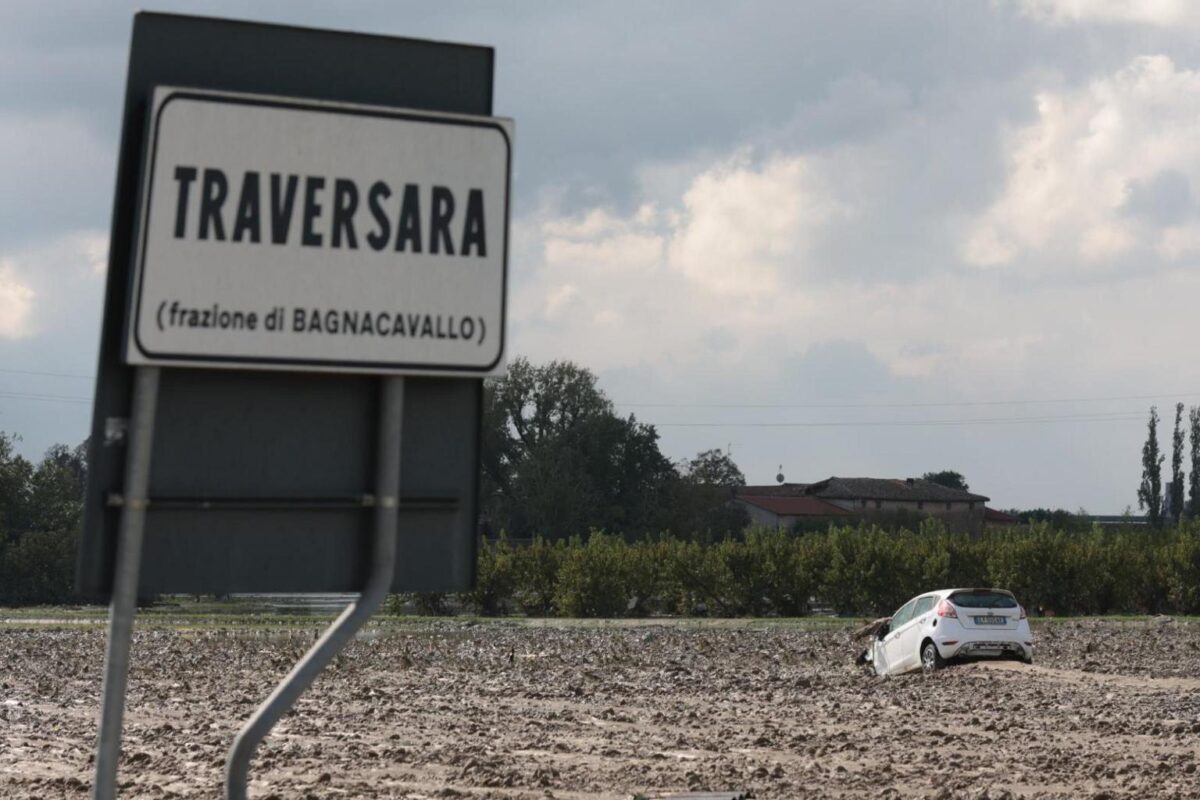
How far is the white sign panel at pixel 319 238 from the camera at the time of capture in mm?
3215

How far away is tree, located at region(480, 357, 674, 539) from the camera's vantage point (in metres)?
84.5

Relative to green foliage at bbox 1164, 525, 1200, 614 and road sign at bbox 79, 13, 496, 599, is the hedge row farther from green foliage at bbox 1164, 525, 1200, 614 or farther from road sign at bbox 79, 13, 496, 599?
road sign at bbox 79, 13, 496, 599

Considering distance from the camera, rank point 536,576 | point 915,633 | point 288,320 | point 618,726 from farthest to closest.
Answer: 1. point 536,576
2. point 915,633
3. point 618,726
4. point 288,320

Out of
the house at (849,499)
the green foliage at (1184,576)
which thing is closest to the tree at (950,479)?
the house at (849,499)

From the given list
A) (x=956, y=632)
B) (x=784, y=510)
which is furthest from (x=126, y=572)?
(x=784, y=510)

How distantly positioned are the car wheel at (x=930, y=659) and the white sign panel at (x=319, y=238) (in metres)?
21.8

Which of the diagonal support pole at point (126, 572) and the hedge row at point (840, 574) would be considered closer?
the diagonal support pole at point (126, 572)

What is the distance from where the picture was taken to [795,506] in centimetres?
11256

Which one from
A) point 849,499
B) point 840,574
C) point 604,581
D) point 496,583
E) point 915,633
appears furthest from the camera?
point 849,499

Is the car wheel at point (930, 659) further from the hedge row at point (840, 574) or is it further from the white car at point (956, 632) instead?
the hedge row at point (840, 574)

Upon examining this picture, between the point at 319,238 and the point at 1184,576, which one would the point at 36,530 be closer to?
the point at 1184,576

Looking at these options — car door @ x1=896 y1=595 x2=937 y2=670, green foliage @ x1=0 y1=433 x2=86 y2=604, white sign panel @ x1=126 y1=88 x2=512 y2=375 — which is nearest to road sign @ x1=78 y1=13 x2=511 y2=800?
white sign panel @ x1=126 y1=88 x2=512 y2=375

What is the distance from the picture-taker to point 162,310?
319 cm

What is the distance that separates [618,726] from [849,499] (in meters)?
106
